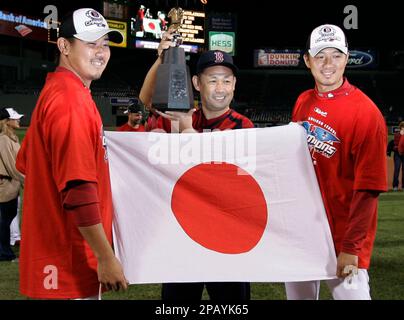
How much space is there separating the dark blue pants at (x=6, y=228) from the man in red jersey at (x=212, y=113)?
4485 mm

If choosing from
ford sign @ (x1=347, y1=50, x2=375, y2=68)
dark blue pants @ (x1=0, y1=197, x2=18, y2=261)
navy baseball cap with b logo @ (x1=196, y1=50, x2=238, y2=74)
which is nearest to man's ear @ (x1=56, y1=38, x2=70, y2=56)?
navy baseball cap with b logo @ (x1=196, y1=50, x2=238, y2=74)

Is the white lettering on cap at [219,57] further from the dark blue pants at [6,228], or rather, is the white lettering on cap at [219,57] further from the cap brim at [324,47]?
the dark blue pants at [6,228]

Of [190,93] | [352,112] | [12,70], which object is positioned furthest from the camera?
[12,70]

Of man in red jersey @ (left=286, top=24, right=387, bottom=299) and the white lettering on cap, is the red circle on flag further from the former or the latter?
the white lettering on cap

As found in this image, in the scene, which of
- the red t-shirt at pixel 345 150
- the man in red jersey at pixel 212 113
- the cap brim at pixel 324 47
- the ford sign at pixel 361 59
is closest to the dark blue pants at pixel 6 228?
the man in red jersey at pixel 212 113

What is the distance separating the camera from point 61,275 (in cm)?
262

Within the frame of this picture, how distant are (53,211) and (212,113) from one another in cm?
133

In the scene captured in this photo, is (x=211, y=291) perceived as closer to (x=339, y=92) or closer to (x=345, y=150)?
(x=345, y=150)

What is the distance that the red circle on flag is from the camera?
3.17 m

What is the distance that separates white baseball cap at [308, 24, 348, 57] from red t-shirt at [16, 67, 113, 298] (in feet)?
4.55

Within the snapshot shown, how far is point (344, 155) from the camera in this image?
3.10 m
